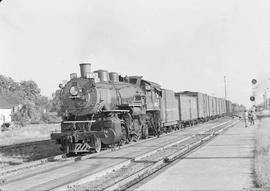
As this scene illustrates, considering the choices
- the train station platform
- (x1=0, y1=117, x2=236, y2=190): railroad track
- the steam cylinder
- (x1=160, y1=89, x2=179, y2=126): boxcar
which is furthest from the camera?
(x1=160, y1=89, x2=179, y2=126): boxcar

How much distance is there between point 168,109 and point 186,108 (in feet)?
26.7

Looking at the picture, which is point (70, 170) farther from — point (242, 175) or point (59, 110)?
point (59, 110)

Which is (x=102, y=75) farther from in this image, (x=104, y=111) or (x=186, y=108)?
(x=186, y=108)

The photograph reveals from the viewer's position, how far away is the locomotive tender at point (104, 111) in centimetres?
1653

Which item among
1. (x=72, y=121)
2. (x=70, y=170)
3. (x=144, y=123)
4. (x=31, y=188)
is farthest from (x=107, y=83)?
(x=31, y=188)

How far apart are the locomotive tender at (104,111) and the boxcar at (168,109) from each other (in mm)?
1648

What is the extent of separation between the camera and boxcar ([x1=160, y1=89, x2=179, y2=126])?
26.8 m

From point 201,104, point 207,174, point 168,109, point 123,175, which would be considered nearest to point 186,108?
point 168,109

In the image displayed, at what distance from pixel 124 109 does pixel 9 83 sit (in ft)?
345

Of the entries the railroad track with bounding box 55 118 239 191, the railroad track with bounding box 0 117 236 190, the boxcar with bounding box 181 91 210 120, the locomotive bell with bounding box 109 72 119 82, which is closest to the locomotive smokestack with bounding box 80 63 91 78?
the locomotive bell with bounding box 109 72 119 82

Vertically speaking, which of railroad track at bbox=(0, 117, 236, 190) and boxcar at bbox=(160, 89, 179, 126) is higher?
boxcar at bbox=(160, 89, 179, 126)

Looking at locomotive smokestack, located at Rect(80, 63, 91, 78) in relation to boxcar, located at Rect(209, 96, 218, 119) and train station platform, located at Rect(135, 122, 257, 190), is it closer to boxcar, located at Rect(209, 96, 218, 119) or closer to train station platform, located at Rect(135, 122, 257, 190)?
train station platform, located at Rect(135, 122, 257, 190)

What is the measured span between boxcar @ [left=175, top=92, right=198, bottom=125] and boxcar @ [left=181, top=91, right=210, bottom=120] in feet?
5.02

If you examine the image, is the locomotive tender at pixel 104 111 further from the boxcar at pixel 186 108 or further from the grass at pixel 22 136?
the grass at pixel 22 136
